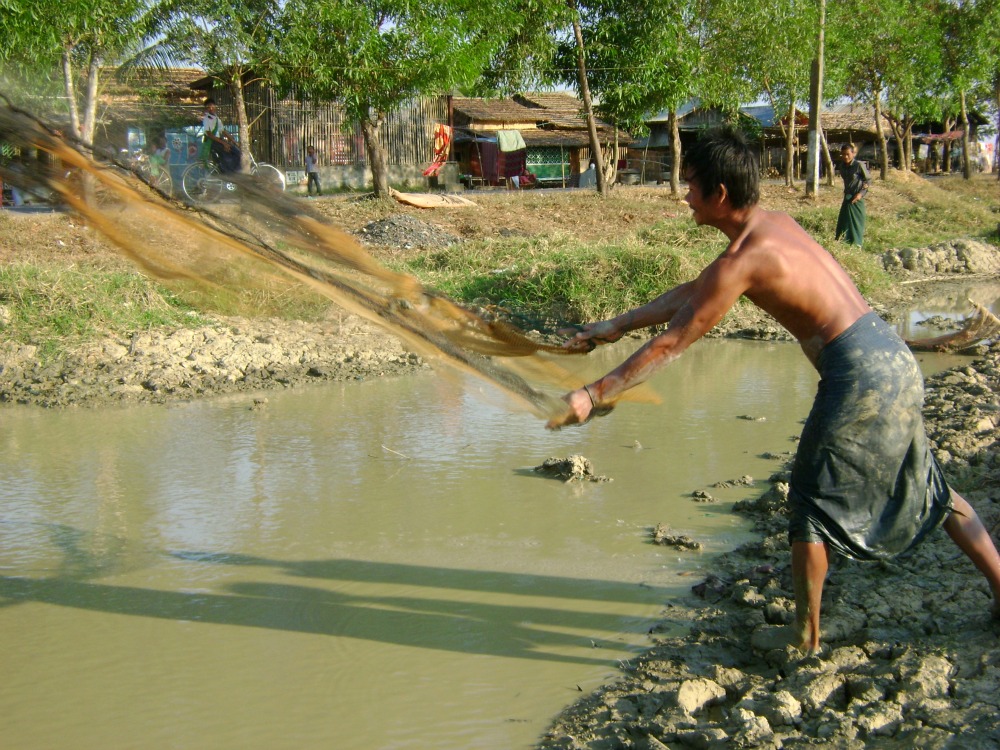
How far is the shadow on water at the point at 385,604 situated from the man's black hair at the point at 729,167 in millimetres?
1645

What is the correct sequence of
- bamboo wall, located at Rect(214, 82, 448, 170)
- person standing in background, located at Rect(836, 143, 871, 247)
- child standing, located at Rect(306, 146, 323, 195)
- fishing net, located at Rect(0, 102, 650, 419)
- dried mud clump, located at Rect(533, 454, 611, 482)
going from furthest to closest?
bamboo wall, located at Rect(214, 82, 448, 170) < child standing, located at Rect(306, 146, 323, 195) < person standing in background, located at Rect(836, 143, 871, 247) < dried mud clump, located at Rect(533, 454, 611, 482) < fishing net, located at Rect(0, 102, 650, 419)

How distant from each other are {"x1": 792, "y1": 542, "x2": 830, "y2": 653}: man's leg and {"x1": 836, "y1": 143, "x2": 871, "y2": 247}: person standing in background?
30.2 ft

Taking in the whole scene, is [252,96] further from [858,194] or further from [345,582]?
[345,582]

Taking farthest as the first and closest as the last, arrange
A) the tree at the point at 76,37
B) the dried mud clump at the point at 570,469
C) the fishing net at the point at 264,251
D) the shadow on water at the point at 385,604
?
1. the tree at the point at 76,37
2. the dried mud clump at the point at 570,469
3. the shadow on water at the point at 385,604
4. the fishing net at the point at 264,251

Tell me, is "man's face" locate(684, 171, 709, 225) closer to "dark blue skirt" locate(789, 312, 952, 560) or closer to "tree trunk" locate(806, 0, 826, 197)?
"dark blue skirt" locate(789, 312, 952, 560)

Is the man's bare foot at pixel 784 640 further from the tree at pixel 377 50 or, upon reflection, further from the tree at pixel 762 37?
the tree at pixel 762 37

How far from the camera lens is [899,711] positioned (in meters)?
2.61

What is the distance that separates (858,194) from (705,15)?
432 inches

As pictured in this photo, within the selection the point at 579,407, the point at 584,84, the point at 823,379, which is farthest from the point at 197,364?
the point at 584,84

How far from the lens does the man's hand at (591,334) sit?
334cm

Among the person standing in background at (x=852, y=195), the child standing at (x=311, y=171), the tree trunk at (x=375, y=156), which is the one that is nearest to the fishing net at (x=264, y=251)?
the person standing in background at (x=852, y=195)

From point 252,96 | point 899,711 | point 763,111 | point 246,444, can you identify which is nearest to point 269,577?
point 246,444

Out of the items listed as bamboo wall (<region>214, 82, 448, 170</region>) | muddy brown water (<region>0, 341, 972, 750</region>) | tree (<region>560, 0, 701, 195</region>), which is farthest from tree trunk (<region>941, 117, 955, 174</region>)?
muddy brown water (<region>0, 341, 972, 750</region>)

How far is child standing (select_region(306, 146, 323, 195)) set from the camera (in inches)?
849
